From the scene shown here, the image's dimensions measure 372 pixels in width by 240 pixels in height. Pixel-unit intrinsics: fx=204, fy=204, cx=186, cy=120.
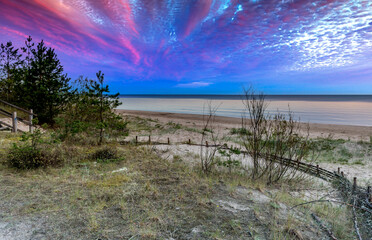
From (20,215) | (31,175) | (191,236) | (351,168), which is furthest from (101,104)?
(351,168)

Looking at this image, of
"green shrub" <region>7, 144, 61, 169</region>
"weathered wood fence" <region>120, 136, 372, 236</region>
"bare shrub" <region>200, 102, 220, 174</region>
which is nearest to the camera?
"weathered wood fence" <region>120, 136, 372, 236</region>

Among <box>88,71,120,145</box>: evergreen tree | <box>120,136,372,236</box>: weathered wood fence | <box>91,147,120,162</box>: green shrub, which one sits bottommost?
<box>120,136,372,236</box>: weathered wood fence

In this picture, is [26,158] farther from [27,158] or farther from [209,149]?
[209,149]

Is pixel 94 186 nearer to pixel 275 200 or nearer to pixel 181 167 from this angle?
pixel 181 167

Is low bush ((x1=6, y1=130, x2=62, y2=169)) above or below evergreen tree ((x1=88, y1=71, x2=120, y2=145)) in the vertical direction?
below

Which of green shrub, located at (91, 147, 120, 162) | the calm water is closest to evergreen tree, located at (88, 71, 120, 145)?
green shrub, located at (91, 147, 120, 162)

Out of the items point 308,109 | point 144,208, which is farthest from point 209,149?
point 308,109

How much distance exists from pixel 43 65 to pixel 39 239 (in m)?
15.7

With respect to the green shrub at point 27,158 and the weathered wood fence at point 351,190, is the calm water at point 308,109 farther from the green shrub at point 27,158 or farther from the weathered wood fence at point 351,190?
the green shrub at point 27,158

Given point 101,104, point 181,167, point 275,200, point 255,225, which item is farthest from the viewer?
point 101,104

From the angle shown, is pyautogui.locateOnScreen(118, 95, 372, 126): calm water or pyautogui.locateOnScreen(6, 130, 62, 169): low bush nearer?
pyautogui.locateOnScreen(6, 130, 62, 169): low bush

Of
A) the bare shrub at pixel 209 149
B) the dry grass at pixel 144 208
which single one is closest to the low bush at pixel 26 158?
the dry grass at pixel 144 208

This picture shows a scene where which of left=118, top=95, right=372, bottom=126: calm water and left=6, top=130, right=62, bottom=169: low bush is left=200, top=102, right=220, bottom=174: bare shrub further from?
left=6, top=130, right=62, bottom=169: low bush

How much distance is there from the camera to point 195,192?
4621 mm
